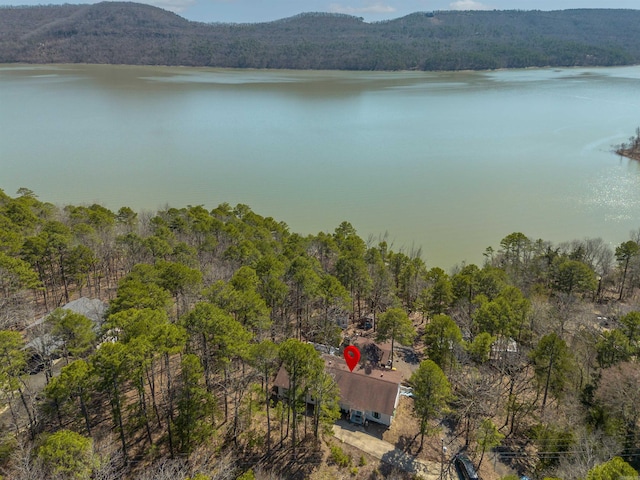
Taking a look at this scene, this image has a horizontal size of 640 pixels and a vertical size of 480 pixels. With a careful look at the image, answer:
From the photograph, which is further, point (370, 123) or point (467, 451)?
point (370, 123)

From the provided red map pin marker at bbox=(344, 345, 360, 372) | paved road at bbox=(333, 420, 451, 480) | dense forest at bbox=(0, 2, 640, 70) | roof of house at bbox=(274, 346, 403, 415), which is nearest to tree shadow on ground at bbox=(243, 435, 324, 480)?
paved road at bbox=(333, 420, 451, 480)

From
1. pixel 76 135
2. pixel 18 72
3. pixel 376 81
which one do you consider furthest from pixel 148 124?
pixel 18 72

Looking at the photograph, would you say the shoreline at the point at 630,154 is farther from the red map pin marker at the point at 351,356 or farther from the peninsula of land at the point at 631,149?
the red map pin marker at the point at 351,356

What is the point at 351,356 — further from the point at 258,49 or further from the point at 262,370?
the point at 258,49

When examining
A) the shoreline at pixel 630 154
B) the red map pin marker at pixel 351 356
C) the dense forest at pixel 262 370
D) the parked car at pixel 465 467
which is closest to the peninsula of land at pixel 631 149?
the shoreline at pixel 630 154

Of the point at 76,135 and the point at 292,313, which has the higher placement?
the point at 76,135

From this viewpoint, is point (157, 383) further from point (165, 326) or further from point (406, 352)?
point (406, 352)
